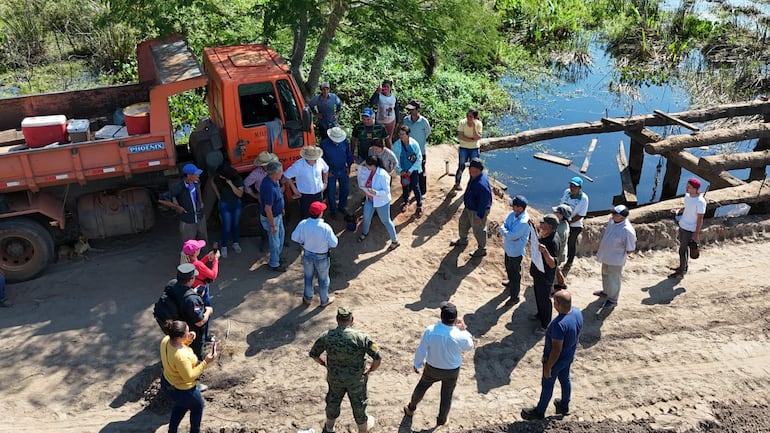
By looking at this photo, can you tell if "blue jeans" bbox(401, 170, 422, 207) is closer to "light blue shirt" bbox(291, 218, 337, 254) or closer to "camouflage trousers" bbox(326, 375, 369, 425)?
"light blue shirt" bbox(291, 218, 337, 254)

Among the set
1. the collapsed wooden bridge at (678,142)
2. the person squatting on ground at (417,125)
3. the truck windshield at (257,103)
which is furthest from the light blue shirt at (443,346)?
the collapsed wooden bridge at (678,142)

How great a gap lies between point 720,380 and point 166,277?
22.5 feet

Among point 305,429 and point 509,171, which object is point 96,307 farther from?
point 509,171

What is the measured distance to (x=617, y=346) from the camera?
8.16 metres

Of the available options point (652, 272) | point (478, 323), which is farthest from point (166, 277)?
point (652, 272)

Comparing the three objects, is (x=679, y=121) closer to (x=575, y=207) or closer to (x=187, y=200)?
(x=575, y=207)

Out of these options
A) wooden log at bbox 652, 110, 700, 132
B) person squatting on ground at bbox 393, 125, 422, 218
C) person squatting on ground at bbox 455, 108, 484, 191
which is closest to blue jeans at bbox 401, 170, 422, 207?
person squatting on ground at bbox 393, 125, 422, 218

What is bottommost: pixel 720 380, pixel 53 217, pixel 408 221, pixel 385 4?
pixel 720 380

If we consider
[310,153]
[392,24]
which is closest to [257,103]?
[310,153]

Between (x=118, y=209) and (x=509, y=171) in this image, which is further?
(x=509, y=171)

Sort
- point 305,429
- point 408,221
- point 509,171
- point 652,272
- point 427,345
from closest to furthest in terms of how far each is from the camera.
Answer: point 427,345, point 305,429, point 652,272, point 408,221, point 509,171

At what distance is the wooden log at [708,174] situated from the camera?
467 inches

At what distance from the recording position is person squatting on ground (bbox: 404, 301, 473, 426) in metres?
6.27

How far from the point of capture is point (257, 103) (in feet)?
30.5
